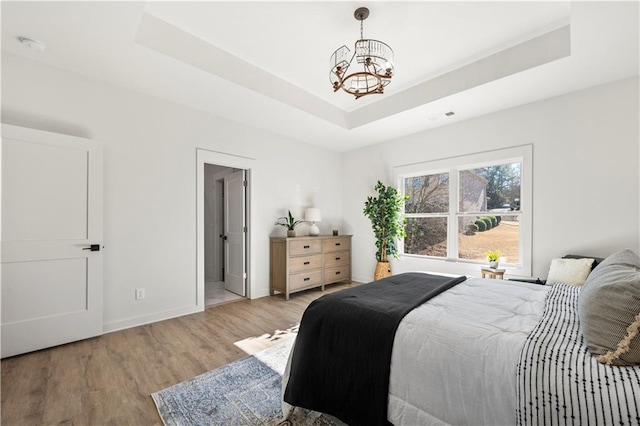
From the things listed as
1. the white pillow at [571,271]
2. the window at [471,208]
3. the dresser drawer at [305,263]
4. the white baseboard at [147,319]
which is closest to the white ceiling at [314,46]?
the window at [471,208]

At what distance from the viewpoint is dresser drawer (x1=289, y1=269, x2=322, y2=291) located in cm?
423

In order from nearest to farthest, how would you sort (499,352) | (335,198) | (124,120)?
1. (499,352)
2. (124,120)
3. (335,198)

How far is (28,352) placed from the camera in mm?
2465

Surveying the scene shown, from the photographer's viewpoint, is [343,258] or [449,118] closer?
[449,118]

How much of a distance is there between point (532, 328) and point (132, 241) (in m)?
3.58

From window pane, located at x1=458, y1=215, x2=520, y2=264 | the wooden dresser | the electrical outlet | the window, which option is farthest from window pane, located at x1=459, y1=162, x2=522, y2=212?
the electrical outlet

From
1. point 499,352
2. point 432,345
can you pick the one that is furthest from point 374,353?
point 499,352

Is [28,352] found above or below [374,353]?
below

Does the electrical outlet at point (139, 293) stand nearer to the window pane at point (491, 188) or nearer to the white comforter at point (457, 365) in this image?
→ the white comforter at point (457, 365)

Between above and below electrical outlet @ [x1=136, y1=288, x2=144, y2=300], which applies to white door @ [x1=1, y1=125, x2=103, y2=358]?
above

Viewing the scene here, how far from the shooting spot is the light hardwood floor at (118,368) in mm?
1734

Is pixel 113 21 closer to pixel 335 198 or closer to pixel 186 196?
pixel 186 196

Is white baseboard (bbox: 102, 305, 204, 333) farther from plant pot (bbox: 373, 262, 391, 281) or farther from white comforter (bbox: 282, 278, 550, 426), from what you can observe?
white comforter (bbox: 282, 278, 550, 426)

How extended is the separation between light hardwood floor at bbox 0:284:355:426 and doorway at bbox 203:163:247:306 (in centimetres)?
109
